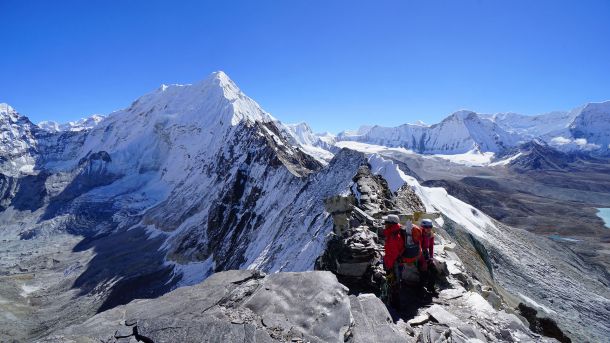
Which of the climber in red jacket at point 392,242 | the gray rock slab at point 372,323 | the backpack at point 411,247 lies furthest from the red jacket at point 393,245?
the gray rock slab at point 372,323

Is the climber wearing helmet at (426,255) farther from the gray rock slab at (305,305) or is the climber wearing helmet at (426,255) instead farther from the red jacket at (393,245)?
the gray rock slab at (305,305)

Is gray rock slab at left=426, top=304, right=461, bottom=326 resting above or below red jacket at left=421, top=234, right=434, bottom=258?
below

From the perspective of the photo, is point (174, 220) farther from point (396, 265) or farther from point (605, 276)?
point (396, 265)

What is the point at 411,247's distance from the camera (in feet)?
42.5

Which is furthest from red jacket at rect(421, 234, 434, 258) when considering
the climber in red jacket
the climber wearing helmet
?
the climber in red jacket

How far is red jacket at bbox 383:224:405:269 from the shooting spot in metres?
12.6

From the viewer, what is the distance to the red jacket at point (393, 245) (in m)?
12.6

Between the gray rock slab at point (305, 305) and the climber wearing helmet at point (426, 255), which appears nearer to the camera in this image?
the gray rock slab at point (305, 305)

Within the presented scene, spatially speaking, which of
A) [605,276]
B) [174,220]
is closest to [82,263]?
[174,220]

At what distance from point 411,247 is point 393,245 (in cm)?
75

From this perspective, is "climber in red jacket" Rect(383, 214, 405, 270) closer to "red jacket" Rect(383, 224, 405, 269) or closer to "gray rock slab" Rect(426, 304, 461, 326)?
A: "red jacket" Rect(383, 224, 405, 269)

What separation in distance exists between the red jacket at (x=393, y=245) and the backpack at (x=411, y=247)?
0.95 feet

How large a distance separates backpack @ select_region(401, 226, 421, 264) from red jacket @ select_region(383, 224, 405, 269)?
0.29 m

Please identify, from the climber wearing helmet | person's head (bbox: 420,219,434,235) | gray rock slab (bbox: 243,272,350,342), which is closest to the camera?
gray rock slab (bbox: 243,272,350,342)
